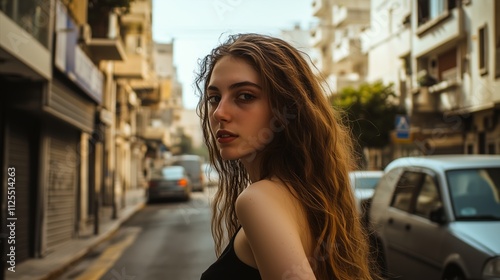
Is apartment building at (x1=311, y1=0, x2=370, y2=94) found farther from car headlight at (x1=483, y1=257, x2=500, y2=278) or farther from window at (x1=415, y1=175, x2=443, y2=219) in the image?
car headlight at (x1=483, y1=257, x2=500, y2=278)

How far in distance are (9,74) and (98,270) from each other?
10.2ft

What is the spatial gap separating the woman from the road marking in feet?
25.1

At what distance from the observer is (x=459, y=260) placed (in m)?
5.17

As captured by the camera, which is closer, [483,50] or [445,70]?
[483,50]

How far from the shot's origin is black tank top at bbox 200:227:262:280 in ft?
5.01

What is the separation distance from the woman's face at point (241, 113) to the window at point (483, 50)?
59.6 feet

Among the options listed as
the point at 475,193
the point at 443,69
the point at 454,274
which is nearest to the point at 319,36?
the point at 443,69

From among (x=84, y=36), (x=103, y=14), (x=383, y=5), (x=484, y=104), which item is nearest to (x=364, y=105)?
(x=383, y=5)

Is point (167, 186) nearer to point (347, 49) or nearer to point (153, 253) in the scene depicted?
point (153, 253)

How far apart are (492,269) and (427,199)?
160 centimetres

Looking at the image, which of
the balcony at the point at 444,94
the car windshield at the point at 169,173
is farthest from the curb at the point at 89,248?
the balcony at the point at 444,94

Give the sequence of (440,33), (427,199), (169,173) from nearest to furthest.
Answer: (427,199) → (440,33) → (169,173)

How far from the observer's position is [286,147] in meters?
1.67

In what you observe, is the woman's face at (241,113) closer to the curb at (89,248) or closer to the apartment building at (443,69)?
the curb at (89,248)
